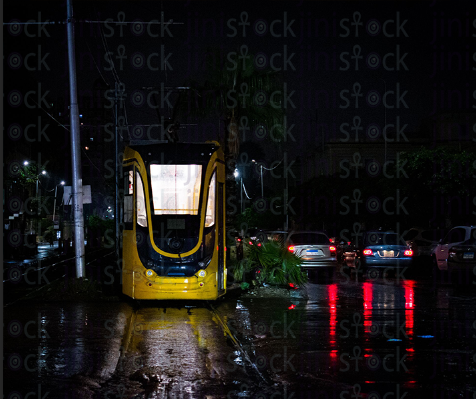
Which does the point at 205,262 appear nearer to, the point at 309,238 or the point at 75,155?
the point at 75,155

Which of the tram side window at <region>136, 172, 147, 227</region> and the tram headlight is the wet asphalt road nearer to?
the tram headlight

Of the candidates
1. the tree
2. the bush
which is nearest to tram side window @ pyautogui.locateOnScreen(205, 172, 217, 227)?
the bush

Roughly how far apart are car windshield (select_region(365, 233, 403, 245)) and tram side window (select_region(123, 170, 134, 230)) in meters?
12.4

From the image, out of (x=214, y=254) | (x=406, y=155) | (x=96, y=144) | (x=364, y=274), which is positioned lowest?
(x=364, y=274)

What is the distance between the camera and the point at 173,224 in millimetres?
14688

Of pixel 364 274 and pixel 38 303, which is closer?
pixel 38 303

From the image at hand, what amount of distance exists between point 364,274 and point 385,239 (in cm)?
156

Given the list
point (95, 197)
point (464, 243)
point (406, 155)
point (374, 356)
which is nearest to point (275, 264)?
point (464, 243)

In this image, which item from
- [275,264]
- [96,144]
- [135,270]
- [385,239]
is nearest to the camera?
[135,270]

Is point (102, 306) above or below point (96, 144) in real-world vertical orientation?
below

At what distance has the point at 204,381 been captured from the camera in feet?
25.6

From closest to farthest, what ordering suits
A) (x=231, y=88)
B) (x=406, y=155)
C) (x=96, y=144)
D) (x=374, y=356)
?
(x=374, y=356)
(x=231, y=88)
(x=406, y=155)
(x=96, y=144)

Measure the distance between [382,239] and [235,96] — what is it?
780cm

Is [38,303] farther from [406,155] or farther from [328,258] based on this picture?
[406,155]
